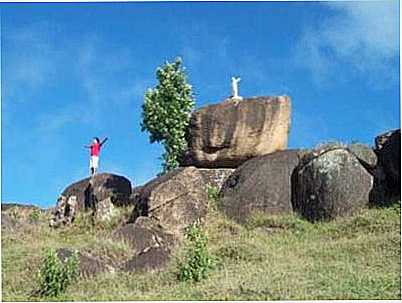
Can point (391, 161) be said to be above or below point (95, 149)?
below

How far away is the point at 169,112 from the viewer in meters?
16.2

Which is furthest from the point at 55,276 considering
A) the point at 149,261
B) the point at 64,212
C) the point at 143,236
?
the point at 64,212

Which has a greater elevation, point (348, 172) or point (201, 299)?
point (348, 172)

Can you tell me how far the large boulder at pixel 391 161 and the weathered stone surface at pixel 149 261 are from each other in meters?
4.63

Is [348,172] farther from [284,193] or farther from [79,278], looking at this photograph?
[79,278]

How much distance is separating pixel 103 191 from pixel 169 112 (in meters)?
2.24

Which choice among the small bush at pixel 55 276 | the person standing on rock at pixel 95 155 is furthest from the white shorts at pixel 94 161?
the small bush at pixel 55 276

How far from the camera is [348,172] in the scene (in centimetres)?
1341

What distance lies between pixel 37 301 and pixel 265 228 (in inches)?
198

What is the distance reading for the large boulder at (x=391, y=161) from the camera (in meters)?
13.5

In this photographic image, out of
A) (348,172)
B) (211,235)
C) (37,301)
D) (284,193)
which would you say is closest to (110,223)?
(211,235)

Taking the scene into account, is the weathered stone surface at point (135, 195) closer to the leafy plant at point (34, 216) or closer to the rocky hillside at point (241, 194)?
the rocky hillside at point (241, 194)

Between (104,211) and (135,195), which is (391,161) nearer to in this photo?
(135,195)

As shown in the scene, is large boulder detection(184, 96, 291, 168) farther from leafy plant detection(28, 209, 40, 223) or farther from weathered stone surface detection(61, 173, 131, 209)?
leafy plant detection(28, 209, 40, 223)
